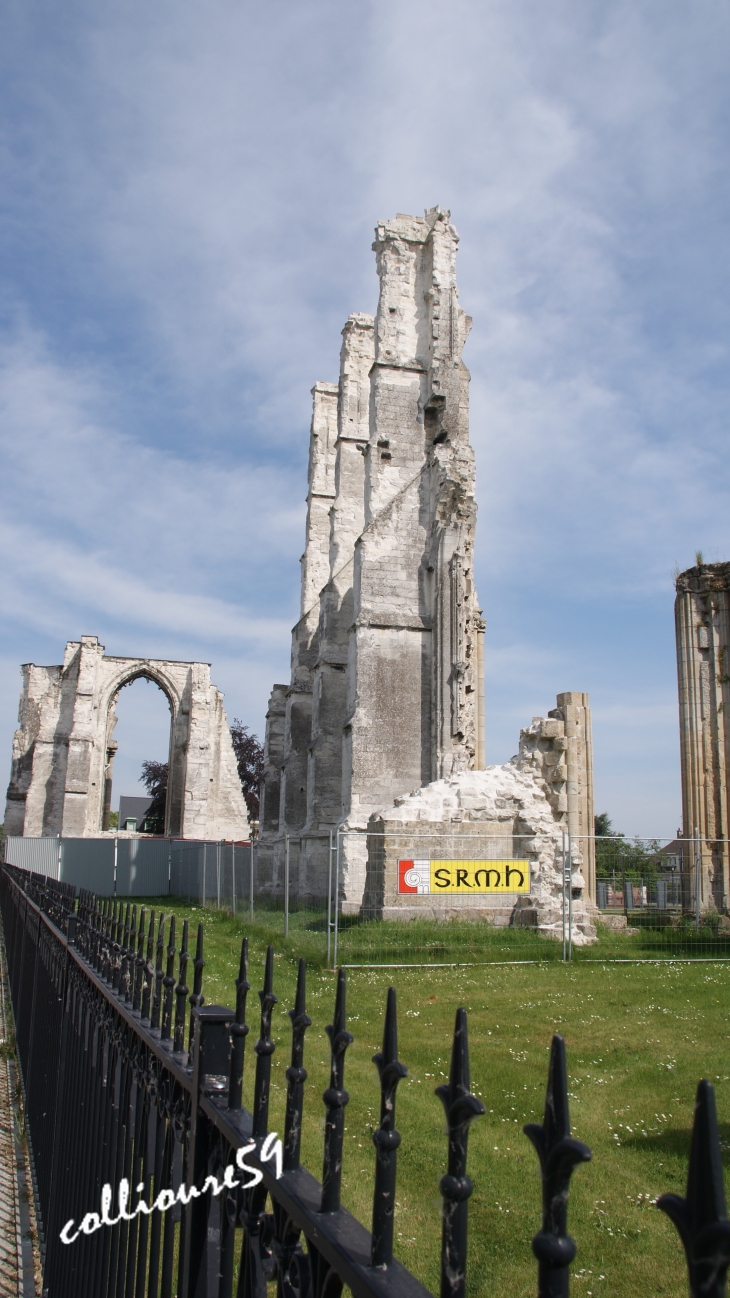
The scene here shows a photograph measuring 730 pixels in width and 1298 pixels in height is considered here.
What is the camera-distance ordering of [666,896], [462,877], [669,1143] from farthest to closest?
[666,896] → [462,877] → [669,1143]

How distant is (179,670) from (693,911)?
2683 centimetres

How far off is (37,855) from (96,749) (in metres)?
8.65

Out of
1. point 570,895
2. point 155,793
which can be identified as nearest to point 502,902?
point 570,895

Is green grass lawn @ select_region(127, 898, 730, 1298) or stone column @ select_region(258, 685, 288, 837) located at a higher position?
stone column @ select_region(258, 685, 288, 837)

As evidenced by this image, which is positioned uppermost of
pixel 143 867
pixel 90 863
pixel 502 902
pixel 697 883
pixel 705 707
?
pixel 705 707

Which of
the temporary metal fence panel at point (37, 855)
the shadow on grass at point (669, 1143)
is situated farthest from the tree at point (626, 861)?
the temporary metal fence panel at point (37, 855)

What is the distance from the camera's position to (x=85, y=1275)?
7.75ft

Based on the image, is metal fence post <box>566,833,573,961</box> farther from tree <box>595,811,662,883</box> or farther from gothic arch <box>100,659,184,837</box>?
gothic arch <box>100,659,184,837</box>

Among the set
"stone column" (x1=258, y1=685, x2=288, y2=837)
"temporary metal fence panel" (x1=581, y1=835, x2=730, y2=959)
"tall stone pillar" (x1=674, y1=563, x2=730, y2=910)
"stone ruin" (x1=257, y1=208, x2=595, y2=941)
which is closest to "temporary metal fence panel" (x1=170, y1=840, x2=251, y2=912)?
"stone ruin" (x1=257, y1=208, x2=595, y2=941)

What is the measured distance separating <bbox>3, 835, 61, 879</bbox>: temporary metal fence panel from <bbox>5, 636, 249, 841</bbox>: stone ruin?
5144mm

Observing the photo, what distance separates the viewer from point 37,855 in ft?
88.4

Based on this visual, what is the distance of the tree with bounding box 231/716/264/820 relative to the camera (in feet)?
159

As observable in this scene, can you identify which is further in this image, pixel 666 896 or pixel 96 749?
pixel 96 749

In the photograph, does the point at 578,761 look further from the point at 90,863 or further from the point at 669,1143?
the point at 90,863
